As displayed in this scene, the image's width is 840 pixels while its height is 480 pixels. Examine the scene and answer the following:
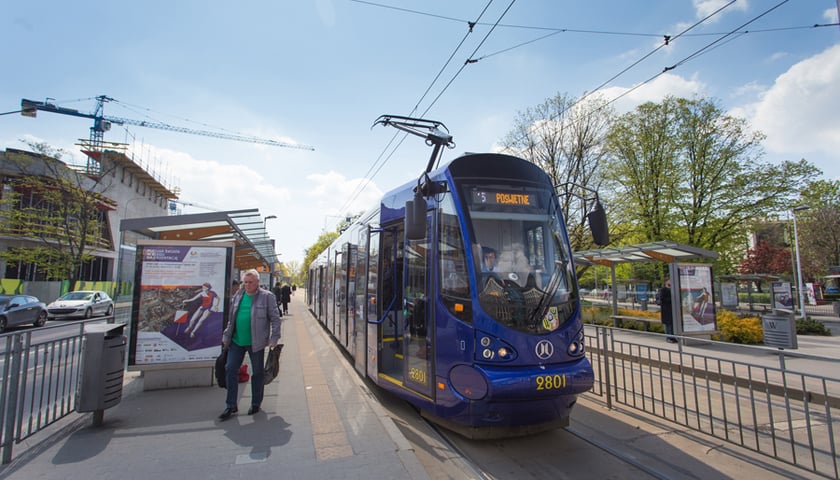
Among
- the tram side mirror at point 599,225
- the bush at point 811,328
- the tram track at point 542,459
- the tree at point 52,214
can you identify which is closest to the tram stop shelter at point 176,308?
the tram track at point 542,459

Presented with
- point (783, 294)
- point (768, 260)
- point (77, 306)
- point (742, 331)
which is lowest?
point (742, 331)

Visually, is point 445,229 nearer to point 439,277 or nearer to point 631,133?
point 439,277

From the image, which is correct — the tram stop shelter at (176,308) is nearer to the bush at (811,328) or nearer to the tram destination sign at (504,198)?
the tram destination sign at (504,198)

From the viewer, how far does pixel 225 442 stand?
4.48 meters

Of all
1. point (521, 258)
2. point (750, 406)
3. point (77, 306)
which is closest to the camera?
point (521, 258)

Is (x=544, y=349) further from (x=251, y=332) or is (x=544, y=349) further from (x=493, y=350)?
(x=251, y=332)

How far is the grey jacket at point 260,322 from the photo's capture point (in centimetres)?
551

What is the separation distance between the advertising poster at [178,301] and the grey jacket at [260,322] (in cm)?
161

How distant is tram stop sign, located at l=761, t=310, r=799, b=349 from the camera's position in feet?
34.4

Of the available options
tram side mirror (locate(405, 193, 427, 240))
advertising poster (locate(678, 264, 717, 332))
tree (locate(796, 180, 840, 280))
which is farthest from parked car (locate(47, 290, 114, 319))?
tree (locate(796, 180, 840, 280))

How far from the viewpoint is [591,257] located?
1543 centimetres

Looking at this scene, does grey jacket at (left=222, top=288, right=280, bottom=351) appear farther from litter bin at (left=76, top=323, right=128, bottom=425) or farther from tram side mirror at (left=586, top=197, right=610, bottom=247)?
tram side mirror at (left=586, top=197, right=610, bottom=247)

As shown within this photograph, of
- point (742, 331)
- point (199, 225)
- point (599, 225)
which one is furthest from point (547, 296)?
point (742, 331)

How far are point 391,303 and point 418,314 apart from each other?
92 cm
